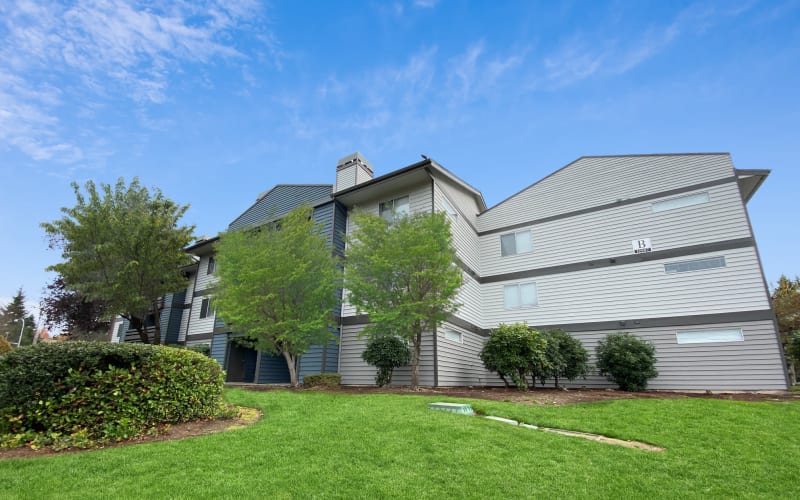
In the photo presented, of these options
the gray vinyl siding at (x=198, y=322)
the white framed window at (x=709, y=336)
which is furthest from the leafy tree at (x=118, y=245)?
the white framed window at (x=709, y=336)

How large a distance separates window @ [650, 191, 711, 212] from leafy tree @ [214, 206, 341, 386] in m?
12.2

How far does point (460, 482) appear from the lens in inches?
158

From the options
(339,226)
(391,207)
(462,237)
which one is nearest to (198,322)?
(339,226)

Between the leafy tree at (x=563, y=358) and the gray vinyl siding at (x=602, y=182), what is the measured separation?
19.8 feet

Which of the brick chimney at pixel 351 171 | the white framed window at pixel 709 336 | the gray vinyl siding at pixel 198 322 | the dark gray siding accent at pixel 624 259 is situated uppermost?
the brick chimney at pixel 351 171

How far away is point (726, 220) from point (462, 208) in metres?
9.39

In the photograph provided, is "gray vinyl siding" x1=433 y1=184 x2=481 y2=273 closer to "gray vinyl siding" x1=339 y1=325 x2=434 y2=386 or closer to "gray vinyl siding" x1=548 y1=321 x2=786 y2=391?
"gray vinyl siding" x1=339 y1=325 x2=434 y2=386

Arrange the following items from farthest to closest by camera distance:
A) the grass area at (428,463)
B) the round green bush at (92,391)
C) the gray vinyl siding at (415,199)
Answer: the gray vinyl siding at (415,199)
the round green bush at (92,391)
the grass area at (428,463)

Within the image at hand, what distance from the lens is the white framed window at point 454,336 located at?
13808 millimetres

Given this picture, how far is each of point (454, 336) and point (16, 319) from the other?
3202 inches

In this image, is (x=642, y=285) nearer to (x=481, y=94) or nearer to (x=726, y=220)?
(x=726, y=220)

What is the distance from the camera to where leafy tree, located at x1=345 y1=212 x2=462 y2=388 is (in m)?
11.5

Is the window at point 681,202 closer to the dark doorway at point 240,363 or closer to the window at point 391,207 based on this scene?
the window at point 391,207

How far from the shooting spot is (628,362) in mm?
11883
